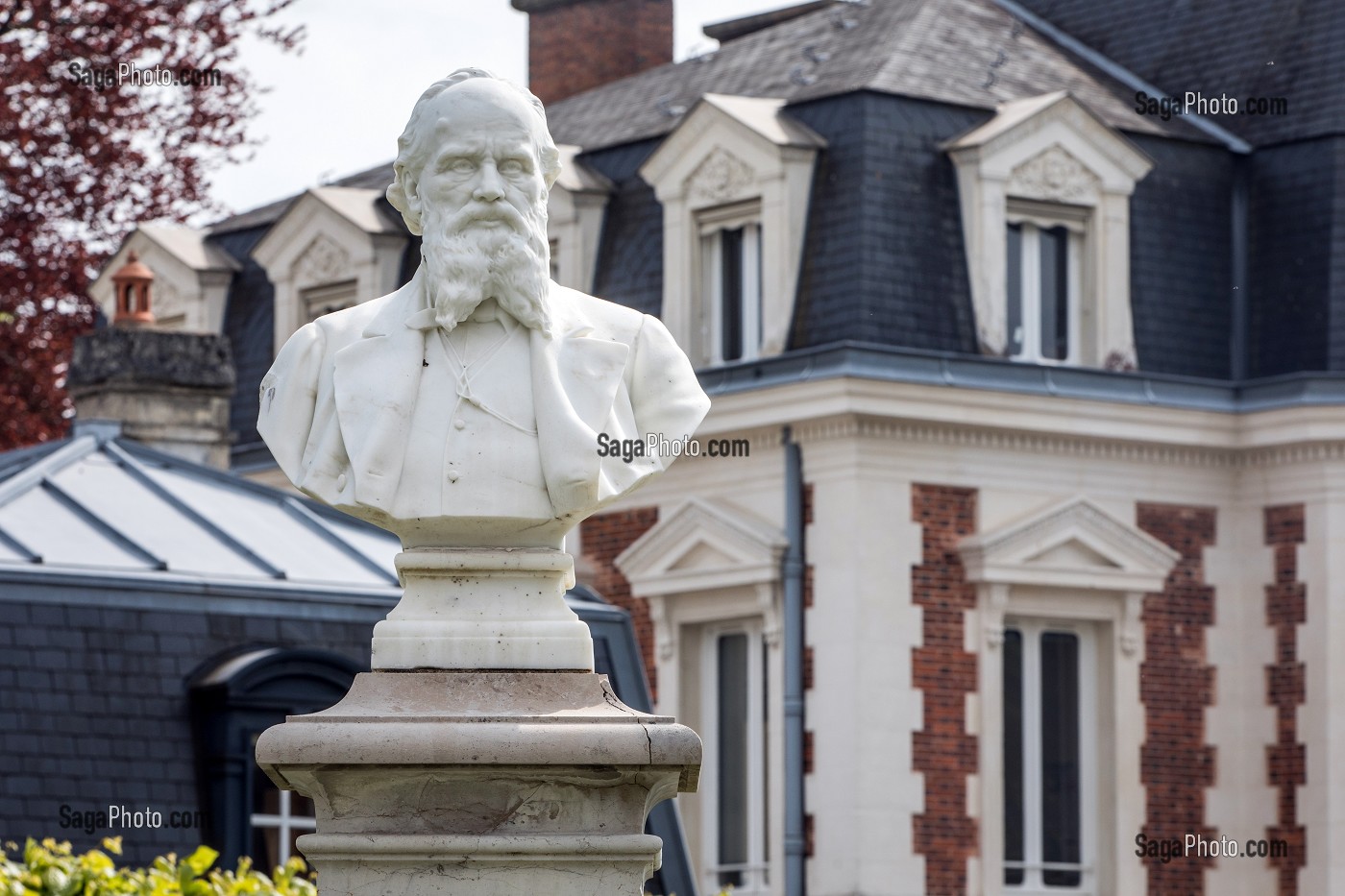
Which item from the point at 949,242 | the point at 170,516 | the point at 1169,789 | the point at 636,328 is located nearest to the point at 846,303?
the point at 949,242

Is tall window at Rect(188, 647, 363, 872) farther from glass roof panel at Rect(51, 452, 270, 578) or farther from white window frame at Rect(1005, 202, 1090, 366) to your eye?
white window frame at Rect(1005, 202, 1090, 366)

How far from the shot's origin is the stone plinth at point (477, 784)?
8672 mm

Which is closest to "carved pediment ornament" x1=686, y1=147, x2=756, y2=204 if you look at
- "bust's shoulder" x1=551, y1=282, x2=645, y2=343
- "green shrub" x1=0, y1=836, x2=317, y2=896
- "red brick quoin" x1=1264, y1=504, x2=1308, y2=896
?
"red brick quoin" x1=1264, y1=504, x2=1308, y2=896

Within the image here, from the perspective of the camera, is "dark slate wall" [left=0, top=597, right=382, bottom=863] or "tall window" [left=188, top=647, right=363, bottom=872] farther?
"tall window" [left=188, top=647, right=363, bottom=872]

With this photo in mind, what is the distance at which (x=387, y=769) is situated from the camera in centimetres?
870

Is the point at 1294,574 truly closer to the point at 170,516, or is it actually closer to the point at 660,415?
the point at 170,516

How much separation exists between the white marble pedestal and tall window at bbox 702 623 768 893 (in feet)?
49.8

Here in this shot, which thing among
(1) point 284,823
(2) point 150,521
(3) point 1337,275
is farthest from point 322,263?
(1) point 284,823

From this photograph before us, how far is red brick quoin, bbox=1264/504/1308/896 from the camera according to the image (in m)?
24.2

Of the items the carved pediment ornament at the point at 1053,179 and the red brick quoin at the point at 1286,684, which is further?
the red brick quoin at the point at 1286,684

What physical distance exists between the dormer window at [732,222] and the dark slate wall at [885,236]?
0.65ft

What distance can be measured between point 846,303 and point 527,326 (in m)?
14.5

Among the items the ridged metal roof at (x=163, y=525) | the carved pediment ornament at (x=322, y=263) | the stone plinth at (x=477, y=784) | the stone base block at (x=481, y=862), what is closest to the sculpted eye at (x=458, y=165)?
the stone plinth at (x=477, y=784)

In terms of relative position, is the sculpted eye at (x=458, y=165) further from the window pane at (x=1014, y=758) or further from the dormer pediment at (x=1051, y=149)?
the window pane at (x=1014, y=758)
